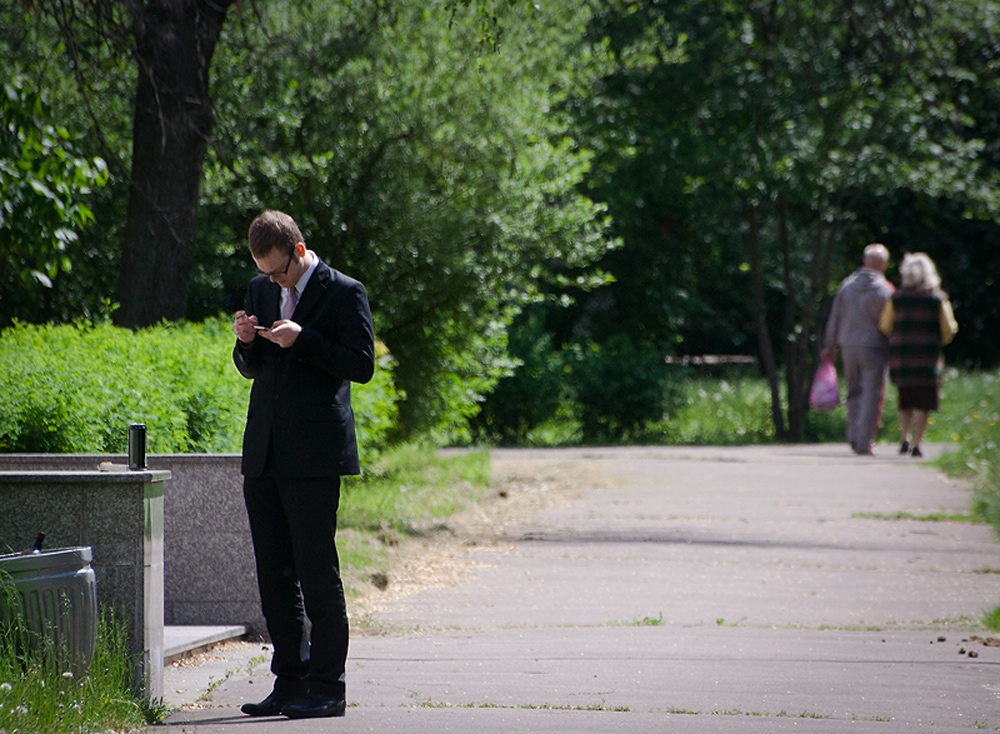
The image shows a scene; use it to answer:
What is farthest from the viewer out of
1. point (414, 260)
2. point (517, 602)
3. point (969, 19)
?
point (969, 19)

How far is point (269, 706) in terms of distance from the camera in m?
5.03

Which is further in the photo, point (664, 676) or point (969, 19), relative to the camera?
point (969, 19)

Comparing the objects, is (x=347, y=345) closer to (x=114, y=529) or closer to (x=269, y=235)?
(x=269, y=235)

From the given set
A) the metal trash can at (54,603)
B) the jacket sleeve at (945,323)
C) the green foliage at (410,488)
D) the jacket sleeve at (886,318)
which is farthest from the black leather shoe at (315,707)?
the jacket sleeve at (945,323)

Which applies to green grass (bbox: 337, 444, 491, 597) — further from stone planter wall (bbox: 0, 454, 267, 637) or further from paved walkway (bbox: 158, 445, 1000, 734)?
stone planter wall (bbox: 0, 454, 267, 637)

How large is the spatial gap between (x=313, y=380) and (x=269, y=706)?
121 cm

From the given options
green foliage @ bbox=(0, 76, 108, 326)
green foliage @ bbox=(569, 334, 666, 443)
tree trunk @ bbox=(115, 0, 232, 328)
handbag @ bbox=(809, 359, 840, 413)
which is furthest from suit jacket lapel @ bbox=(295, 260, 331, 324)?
green foliage @ bbox=(569, 334, 666, 443)

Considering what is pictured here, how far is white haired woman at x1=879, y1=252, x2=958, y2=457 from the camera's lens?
1520cm

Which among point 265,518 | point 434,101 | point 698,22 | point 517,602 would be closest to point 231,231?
point 434,101

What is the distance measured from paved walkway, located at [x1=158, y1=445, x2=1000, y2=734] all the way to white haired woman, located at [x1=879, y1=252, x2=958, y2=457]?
3126mm

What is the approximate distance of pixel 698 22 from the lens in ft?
69.2

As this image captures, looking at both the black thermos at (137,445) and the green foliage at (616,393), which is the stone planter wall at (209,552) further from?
the green foliage at (616,393)

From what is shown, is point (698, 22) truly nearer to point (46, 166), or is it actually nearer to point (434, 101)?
point (434, 101)

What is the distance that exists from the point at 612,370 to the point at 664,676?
625 inches
